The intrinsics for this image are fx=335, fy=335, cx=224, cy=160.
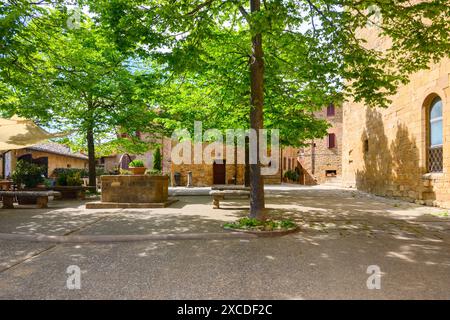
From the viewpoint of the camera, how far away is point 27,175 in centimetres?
1340

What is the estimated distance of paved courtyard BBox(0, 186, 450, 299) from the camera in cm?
362

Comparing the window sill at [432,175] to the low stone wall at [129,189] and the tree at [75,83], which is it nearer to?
the low stone wall at [129,189]

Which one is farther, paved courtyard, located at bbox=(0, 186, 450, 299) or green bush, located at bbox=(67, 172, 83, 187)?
green bush, located at bbox=(67, 172, 83, 187)

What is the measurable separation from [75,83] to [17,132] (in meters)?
3.14

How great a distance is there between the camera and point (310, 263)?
184 inches

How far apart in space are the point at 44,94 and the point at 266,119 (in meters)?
7.79

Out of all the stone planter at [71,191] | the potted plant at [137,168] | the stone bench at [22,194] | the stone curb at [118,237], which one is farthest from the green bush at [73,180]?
the stone curb at [118,237]

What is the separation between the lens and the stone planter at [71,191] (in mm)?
13992

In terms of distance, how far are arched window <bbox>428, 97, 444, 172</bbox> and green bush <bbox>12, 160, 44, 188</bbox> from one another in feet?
48.8

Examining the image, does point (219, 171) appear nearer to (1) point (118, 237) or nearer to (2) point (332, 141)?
(2) point (332, 141)

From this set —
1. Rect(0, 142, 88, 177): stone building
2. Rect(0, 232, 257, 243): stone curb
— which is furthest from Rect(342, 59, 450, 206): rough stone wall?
Rect(0, 142, 88, 177): stone building

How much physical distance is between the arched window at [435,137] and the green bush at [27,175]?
1488 centimetres

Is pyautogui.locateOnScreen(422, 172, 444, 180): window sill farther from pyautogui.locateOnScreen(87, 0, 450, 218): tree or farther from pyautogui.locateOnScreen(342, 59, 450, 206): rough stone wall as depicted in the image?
pyautogui.locateOnScreen(87, 0, 450, 218): tree
